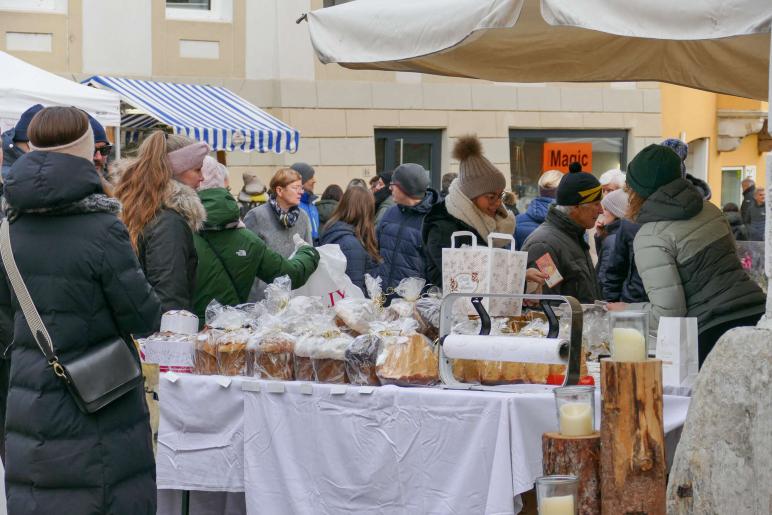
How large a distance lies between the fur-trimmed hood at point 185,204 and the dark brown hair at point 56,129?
152 centimetres

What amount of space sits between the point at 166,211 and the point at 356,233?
10.1 ft

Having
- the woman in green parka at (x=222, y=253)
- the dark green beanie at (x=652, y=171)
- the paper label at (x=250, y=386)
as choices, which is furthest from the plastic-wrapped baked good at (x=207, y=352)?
the dark green beanie at (x=652, y=171)

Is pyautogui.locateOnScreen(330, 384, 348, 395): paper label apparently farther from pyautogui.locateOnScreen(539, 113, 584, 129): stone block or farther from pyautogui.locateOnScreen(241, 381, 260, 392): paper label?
pyautogui.locateOnScreen(539, 113, 584, 129): stone block

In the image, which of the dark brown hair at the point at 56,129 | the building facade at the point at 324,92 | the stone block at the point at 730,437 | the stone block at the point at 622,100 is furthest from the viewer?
the stone block at the point at 622,100

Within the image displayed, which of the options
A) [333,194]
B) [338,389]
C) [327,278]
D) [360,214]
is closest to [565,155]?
[333,194]

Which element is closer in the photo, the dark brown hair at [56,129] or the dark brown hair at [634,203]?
the dark brown hair at [56,129]

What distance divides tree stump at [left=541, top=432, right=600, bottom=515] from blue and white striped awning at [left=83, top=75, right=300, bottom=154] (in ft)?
30.9

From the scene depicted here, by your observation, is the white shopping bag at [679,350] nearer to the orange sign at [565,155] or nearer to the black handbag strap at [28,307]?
the black handbag strap at [28,307]

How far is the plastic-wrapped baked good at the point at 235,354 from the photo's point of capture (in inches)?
205

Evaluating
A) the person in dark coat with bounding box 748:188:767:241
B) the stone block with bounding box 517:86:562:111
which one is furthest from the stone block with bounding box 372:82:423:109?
the person in dark coat with bounding box 748:188:767:241

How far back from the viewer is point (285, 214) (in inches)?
360

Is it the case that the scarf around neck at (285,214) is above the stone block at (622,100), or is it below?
below

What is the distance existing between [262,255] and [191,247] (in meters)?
0.41

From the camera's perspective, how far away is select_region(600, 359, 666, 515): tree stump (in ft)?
11.4
